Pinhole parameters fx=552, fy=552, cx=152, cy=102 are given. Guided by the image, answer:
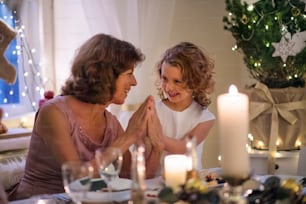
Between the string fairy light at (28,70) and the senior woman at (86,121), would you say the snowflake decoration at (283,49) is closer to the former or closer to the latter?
the senior woman at (86,121)

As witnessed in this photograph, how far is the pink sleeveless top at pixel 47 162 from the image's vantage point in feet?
4.70

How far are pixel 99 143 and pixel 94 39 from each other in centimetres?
29

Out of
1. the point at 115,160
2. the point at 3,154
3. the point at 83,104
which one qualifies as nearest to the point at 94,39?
the point at 83,104

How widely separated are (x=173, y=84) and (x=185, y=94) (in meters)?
0.06

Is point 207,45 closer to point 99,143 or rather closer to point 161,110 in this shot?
point 161,110

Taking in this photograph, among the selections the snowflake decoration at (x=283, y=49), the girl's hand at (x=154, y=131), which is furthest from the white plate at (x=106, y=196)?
the snowflake decoration at (x=283, y=49)

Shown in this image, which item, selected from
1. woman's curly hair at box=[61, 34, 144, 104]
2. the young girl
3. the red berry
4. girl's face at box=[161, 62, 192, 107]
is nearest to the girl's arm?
the young girl

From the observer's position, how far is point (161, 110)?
1.74m

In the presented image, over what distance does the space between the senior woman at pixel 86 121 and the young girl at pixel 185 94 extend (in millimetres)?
149

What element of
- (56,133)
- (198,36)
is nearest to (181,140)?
(56,133)

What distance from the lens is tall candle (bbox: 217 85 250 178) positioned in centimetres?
73

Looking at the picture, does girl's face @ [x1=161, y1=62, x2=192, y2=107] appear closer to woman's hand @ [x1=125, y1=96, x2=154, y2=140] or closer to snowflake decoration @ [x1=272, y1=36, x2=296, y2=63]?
woman's hand @ [x1=125, y1=96, x2=154, y2=140]

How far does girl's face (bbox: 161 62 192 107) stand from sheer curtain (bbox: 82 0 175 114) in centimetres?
43

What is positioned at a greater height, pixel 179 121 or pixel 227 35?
pixel 227 35
